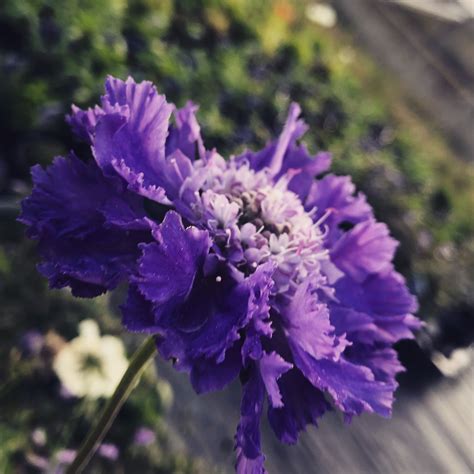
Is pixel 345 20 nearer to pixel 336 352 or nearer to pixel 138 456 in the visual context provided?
pixel 138 456

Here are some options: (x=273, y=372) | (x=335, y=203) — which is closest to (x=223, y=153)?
(x=335, y=203)

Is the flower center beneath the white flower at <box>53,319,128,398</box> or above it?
above

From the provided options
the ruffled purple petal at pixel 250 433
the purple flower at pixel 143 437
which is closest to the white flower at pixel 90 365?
the purple flower at pixel 143 437

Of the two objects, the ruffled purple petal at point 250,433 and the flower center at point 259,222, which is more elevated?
the flower center at point 259,222

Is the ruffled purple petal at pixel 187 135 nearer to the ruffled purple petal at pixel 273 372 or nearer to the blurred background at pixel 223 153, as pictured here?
the ruffled purple petal at pixel 273 372

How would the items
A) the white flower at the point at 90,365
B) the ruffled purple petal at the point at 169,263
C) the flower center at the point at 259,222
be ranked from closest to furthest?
the ruffled purple petal at the point at 169,263 → the flower center at the point at 259,222 → the white flower at the point at 90,365

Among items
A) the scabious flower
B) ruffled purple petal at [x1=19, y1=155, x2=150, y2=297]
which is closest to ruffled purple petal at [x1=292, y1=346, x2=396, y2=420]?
the scabious flower

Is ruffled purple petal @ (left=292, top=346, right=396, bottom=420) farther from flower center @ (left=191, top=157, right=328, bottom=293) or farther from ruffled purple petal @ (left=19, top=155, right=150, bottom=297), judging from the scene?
ruffled purple petal @ (left=19, top=155, right=150, bottom=297)
